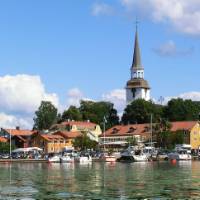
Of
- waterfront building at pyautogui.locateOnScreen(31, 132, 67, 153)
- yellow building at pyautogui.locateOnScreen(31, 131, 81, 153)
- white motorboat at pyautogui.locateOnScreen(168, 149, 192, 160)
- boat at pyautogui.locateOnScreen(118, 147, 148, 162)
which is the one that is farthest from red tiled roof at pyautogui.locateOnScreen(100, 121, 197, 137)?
boat at pyautogui.locateOnScreen(118, 147, 148, 162)

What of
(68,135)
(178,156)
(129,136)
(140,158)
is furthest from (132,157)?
(68,135)

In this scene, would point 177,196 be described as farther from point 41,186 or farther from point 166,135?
point 166,135

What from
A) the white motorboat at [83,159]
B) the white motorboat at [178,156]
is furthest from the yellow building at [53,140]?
the white motorboat at [178,156]

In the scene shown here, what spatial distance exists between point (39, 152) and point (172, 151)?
38.7 m

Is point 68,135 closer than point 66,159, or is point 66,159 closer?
point 66,159

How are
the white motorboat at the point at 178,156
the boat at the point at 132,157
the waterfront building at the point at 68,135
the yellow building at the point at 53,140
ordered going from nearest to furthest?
the boat at the point at 132,157 → the white motorboat at the point at 178,156 → the yellow building at the point at 53,140 → the waterfront building at the point at 68,135

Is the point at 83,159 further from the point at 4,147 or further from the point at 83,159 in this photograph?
the point at 4,147

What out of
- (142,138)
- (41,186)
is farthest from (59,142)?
(41,186)

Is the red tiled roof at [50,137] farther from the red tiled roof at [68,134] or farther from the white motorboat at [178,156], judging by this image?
the white motorboat at [178,156]

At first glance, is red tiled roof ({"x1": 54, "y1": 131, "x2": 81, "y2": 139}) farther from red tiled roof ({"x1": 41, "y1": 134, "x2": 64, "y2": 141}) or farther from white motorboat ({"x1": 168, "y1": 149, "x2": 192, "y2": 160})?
white motorboat ({"x1": 168, "y1": 149, "x2": 192, "y2": 160})

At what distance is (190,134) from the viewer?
18600 centimetres

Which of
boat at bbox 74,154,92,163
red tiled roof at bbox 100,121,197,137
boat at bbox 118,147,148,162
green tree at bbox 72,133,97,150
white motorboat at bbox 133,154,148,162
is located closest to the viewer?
boat at bbox 74,154,92,163

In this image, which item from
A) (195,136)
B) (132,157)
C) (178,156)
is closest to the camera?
(132,157)

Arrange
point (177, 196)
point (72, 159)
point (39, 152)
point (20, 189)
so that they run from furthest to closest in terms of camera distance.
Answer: point (39, 152)
point (72, 159)
point (20, 189)
point (177, 196)
